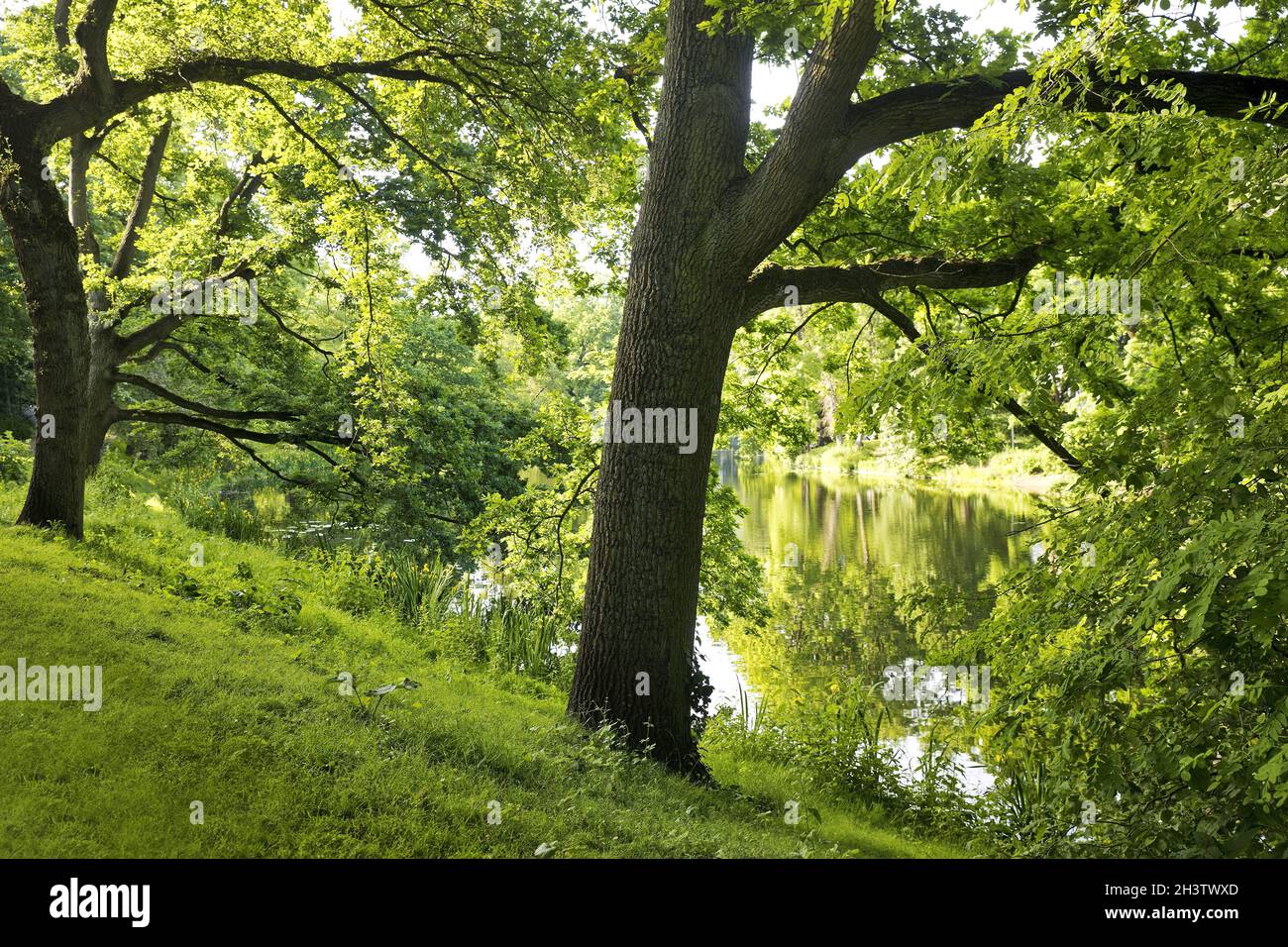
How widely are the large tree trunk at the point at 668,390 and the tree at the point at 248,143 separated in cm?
322

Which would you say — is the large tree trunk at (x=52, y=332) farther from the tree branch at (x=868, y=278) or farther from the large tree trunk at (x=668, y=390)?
the tree branch at (x=868, y=278)

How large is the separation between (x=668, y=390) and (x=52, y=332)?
658 cm

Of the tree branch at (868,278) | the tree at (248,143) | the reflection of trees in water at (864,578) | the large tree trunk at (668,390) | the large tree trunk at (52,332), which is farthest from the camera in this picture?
the reflection of trees in water at (864,578)

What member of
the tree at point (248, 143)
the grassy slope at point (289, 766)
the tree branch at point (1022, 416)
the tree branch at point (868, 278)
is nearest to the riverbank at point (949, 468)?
the tree at point (248, 143)

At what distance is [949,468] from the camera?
2683 centimetres

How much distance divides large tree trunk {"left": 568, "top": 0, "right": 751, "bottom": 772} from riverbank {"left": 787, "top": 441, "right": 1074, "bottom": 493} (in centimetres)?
1915

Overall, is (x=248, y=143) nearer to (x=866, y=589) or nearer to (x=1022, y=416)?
(x=1022, y=416)

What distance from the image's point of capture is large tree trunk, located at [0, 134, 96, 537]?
8188 mm

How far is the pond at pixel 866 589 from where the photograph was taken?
→ 11.2 m

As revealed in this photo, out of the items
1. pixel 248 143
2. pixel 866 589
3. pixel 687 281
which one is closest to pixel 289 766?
pixel 687 281

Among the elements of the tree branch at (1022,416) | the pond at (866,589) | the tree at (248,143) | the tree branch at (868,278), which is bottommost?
the pond at (866,589)

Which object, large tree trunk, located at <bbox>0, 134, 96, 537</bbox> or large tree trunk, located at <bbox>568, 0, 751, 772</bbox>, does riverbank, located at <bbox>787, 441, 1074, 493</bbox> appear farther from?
large tree trunk, located at <bbox>0, 134, 96, 537</bbox>

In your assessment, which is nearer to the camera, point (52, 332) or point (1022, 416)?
point (1022, 416)

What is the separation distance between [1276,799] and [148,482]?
22.4 metres
